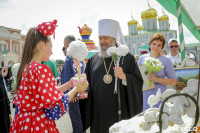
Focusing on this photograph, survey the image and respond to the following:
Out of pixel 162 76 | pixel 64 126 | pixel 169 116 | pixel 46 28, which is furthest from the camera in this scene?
pixel 64 126

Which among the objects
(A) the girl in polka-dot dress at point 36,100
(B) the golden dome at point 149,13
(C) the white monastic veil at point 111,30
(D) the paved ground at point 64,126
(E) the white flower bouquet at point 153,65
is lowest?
(D) the paved ground at point 64,126

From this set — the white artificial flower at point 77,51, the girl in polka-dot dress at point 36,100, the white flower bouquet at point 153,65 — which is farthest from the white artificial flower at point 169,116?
the white flower bouquet at point 153,65

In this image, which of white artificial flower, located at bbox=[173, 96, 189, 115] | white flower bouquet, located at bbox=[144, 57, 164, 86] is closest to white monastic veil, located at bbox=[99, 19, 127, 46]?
white flower bouquet, located at bbox=[144, 57, 164, 86]

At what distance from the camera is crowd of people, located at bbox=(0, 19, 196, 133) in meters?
1.76

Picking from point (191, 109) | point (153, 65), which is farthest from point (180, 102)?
point (153, 65)

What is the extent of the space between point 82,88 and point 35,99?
0.58 metres

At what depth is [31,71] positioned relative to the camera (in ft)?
5.74

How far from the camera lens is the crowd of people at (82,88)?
176 centimetres

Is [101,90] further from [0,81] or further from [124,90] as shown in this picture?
[0,81]

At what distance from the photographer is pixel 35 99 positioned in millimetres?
1752

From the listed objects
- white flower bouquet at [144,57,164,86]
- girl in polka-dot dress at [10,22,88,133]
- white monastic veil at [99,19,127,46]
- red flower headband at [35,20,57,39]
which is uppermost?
white monastic veil at [99,19,127,46]

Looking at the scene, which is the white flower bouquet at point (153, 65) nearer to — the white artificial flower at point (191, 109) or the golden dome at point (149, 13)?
the white artificial flower at point (191, 109)

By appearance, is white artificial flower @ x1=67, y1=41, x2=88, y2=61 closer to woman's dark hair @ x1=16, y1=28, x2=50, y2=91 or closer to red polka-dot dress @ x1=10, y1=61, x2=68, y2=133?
woman's dark hair @ x1=16, y1=28, x2=50, y2=91

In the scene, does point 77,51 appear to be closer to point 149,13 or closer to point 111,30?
point 111,30
